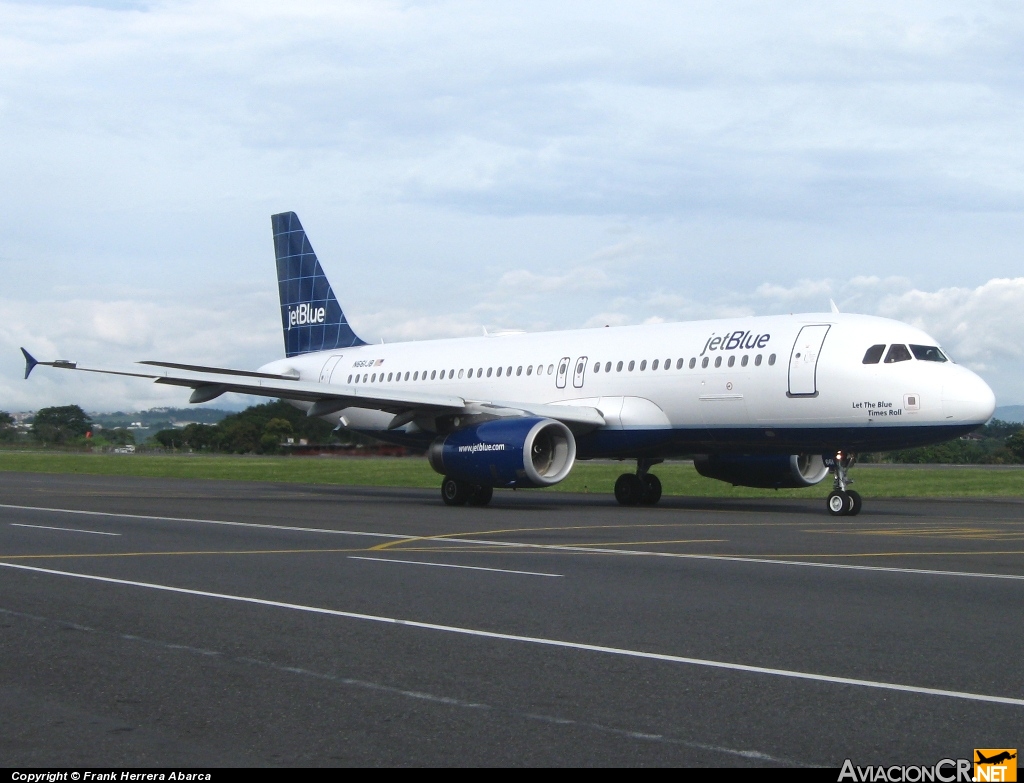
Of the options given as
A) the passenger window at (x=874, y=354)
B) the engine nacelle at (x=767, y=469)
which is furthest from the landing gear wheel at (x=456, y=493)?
the passenger window at (x=874, y=354)

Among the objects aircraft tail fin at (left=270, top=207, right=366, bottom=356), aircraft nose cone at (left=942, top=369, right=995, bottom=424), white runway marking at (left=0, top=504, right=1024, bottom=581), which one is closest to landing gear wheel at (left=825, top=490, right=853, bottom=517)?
aircraft nose cone at (left=942, top=369, right=995, bottom=424)

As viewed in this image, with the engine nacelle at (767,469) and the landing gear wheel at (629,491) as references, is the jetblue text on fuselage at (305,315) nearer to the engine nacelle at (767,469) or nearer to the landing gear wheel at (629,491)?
the landing gear wheel at (629,491)

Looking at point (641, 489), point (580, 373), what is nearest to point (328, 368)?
point (580, 373)

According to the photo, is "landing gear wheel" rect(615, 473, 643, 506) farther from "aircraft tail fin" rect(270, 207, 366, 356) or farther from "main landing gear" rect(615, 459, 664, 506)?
"aircraft tail fin" rect(270, 207, 366, 356)

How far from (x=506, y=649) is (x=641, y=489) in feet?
65.1

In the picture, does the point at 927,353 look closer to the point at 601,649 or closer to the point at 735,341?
the point at 735,341

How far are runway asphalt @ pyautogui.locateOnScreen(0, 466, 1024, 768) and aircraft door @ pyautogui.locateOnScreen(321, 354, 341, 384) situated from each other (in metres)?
17.3

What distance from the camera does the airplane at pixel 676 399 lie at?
76.2ft

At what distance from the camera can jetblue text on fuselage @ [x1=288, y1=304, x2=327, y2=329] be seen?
36688 millimetres

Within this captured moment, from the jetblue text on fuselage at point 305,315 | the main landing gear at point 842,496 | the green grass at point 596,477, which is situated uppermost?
the jetblue text on fuselage at point 305,315

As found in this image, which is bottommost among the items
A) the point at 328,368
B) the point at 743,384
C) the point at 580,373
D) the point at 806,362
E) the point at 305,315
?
the point at 743,384

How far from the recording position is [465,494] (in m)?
27.0

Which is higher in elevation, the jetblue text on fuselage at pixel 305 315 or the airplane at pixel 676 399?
the jetblue text on fuselage at pixel 305 315

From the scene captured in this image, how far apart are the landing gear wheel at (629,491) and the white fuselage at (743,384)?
4.87 ft
